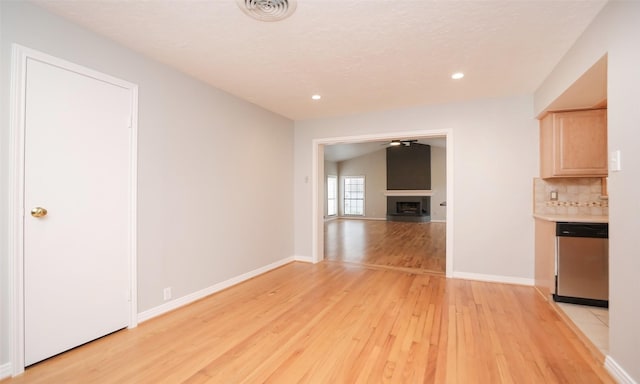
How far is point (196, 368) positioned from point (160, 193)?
1.60 m

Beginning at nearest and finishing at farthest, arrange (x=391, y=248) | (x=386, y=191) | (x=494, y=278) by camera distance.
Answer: (x=494, y=278), (x=391, y=248), (x=386, y=191)

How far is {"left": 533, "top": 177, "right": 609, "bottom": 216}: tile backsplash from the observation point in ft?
10.9

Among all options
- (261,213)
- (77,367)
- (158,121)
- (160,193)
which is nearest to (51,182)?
(160,193)

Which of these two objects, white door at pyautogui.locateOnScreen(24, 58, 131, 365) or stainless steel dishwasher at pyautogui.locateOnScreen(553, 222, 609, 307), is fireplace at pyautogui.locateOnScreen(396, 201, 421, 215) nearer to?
stainless steel dishwasher at pyautogui.locateOnScreen(553, 222, 609, 307)

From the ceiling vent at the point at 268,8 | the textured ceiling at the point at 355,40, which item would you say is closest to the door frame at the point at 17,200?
the textured ceiling at the point at 355,40

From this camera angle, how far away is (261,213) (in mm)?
4148

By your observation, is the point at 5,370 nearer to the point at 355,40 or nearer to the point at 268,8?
the point at 268,8

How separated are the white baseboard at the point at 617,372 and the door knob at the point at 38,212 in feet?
12.4

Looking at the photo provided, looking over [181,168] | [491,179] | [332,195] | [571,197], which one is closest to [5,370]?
[181,168]

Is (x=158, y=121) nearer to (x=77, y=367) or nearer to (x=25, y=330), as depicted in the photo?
(x=25, y=330)

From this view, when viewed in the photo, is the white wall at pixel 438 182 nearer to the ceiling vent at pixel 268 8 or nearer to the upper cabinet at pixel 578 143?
the upper cabinet at pixel 578 143

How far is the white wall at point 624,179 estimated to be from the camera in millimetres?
1560

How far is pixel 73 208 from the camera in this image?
2.09 m

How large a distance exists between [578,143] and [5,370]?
5234mm
